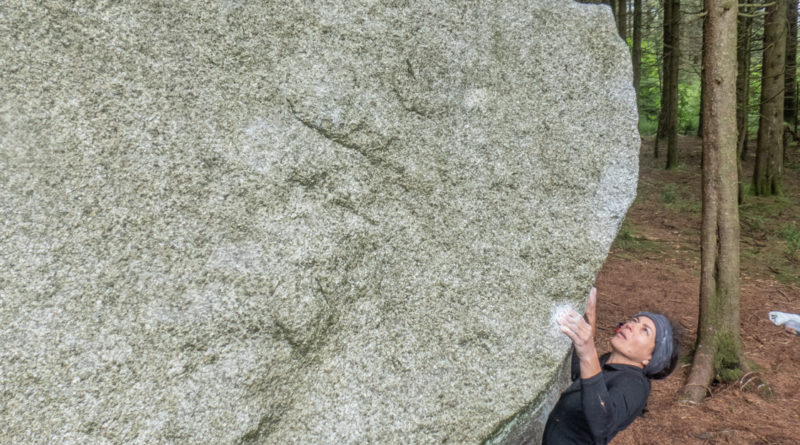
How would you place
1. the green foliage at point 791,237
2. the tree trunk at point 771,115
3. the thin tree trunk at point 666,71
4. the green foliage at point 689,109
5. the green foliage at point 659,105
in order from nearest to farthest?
the green foliage at point 791,237
the tree trunk at point 771,115
the thin tree trunk at point 666,71
the green foliage at point 659,105
the green foliage at point 689,109

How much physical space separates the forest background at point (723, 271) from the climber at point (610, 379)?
135 centimetres

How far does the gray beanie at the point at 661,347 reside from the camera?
2.23 m

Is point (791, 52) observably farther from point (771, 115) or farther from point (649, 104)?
point (649, 104)

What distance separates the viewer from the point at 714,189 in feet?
11.7

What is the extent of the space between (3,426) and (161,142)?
945 millimetres

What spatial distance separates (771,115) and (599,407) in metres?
7.86

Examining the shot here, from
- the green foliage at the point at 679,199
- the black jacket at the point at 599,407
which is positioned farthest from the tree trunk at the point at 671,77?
the black jacket at the point at 599,407

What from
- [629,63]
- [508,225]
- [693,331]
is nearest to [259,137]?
[508,225]

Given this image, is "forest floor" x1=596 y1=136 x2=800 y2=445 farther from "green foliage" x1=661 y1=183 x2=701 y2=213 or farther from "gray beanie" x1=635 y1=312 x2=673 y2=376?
"gray beanie" x1=635 y1=312 x2=673 y2=376

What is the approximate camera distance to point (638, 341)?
2209 millimetres

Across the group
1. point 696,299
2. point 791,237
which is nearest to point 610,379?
point 696,299

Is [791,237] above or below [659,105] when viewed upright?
above

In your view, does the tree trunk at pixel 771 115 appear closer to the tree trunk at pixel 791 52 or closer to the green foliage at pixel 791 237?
the tree trunk at pixel 791 52

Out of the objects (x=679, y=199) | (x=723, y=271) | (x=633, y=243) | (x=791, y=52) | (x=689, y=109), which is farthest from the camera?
(x=689, y=109)
